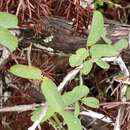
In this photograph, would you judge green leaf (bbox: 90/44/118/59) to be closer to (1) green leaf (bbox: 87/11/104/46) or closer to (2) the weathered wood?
(1) green leaf (bbox: 87/11/104/46)

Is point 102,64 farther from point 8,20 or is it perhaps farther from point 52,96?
point 8,20

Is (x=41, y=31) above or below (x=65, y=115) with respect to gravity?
above

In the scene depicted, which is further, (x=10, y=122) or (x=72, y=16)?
(x=10, y=122)

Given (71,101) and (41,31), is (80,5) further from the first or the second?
(71,101)

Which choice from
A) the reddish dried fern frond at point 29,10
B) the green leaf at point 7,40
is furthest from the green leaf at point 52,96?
the reddish dried fern frond at point 29,10

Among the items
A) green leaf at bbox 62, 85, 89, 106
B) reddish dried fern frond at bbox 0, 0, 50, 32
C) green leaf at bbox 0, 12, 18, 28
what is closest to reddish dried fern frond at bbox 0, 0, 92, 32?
reddish dried fern frond at bbox 0, 0, 50, 32

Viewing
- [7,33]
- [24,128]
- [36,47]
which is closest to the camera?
[7,33]

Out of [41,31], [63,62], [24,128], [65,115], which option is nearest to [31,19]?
[41,31]
